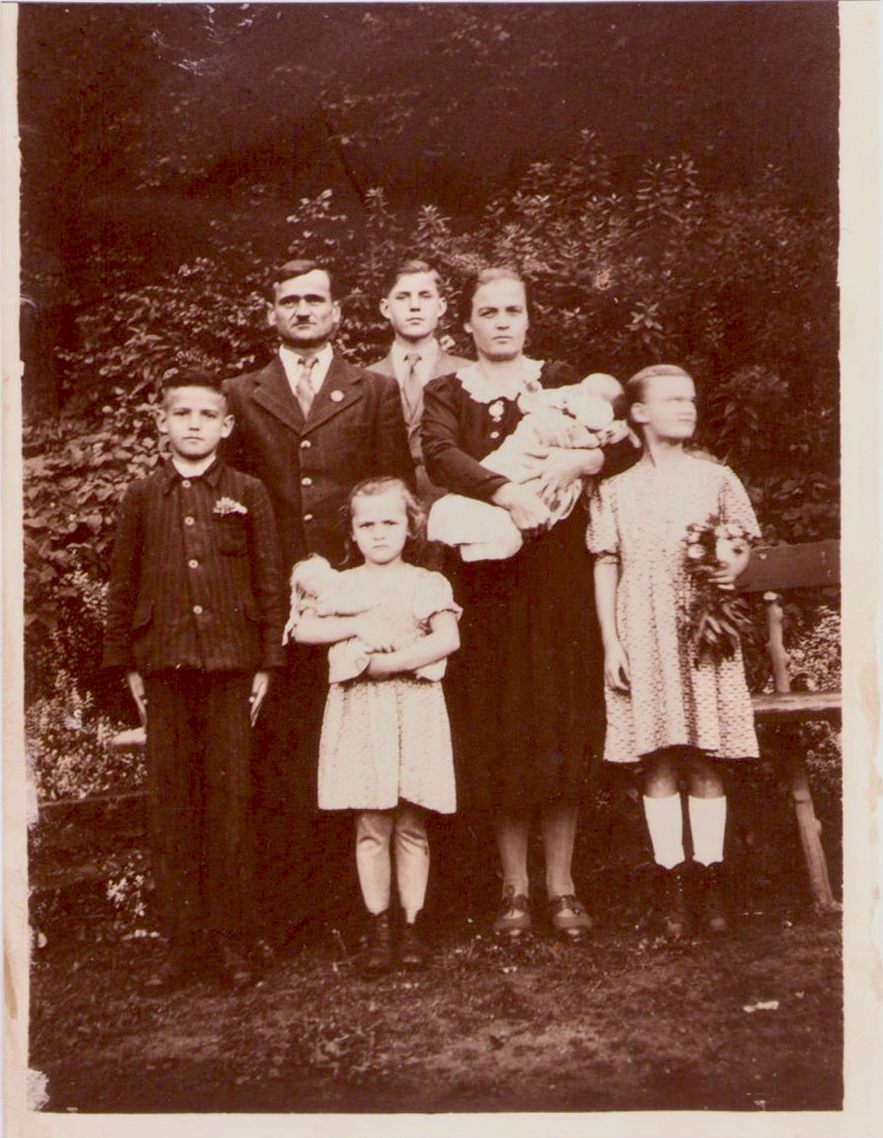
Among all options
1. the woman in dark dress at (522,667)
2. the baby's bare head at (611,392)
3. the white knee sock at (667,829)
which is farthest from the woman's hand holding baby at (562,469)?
the white knee sock at (667,829)

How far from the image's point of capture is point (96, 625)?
3506mm

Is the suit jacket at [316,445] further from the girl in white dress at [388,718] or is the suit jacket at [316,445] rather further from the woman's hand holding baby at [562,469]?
the woman's hand holding baby at [562,469]

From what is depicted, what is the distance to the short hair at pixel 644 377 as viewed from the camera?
3.48 metres

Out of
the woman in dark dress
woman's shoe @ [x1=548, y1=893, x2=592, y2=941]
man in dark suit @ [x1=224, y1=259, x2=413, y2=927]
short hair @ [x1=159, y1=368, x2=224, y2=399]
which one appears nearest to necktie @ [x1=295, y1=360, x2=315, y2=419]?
man in dark suit @ [x1=224, y1=259, x2=413, y2=927]

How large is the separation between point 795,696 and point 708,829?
1.51ft

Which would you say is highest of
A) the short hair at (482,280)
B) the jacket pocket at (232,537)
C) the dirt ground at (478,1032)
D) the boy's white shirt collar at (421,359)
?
the short hair at (482,280)

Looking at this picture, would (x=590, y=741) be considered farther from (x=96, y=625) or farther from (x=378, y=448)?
(x=96, y=625)

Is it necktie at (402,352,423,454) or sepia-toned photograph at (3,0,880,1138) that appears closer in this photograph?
sepia-toned photograph at (3,0,880,1138)

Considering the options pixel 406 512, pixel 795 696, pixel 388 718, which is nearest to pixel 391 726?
pixel 388 718

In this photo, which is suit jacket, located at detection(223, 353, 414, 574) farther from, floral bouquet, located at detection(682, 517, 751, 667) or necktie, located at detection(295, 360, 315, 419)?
floral bouquet, located at detection(682, 517, 751, 667)

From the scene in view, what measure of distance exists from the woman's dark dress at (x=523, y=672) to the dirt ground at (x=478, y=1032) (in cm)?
45

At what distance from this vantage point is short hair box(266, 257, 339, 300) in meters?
3.49

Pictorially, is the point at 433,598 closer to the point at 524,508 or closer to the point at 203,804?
the point at 524,508

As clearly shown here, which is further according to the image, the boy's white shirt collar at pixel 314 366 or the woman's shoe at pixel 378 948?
the boy's white shirt collar at pixel 314 366
